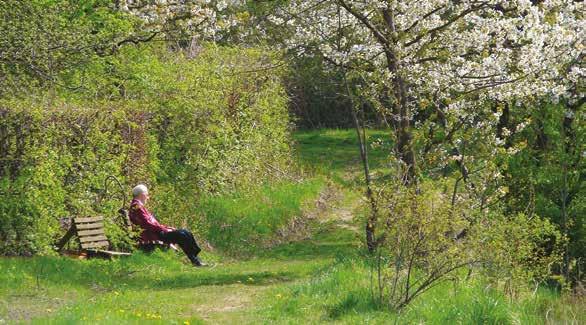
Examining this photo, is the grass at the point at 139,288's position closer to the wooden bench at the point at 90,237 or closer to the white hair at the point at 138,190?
the wooden bench at the point at 90,237

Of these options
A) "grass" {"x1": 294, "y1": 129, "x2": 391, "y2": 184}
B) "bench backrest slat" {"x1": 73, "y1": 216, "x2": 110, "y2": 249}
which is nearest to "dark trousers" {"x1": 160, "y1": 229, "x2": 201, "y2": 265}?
"bench backrest slat" {"x1": 73, "y1": 216, "x2": 110, "y2": 249}

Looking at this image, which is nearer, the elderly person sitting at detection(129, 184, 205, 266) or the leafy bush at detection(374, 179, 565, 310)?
the leafy bush at detection(374, 179, 565, 310)

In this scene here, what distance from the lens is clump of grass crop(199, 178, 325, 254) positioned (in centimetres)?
1927

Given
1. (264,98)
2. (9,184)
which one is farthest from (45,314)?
(264,98)

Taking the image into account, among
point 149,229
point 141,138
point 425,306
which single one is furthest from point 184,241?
point 425,306

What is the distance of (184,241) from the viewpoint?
53.2ft

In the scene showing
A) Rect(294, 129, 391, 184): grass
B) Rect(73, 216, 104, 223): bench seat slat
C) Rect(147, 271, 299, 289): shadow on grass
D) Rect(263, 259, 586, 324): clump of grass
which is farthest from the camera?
Rect(294, 129, 391, 184): grass

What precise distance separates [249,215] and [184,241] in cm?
411

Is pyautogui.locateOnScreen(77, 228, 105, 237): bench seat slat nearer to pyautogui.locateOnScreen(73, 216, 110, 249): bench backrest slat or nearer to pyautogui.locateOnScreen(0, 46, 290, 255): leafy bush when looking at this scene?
pyautogui.locateOnScreen(73, 216, 110, 249): bench backrest slat

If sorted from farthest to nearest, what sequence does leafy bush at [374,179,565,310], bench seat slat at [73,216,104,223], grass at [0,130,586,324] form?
bench seat slat at [73,216,104,223] → leafy bush at [374,179,565,310] → grass at [0,130,586,324]

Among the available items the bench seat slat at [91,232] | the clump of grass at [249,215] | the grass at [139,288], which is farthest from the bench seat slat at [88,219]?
the clump of grass at [249,215]

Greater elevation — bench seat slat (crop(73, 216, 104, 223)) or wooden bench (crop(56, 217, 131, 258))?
bench seat slat (crop(73, 216, 104, 223))

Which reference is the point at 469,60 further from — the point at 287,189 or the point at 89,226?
the point at 287,189

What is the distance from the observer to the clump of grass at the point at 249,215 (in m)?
19.3
